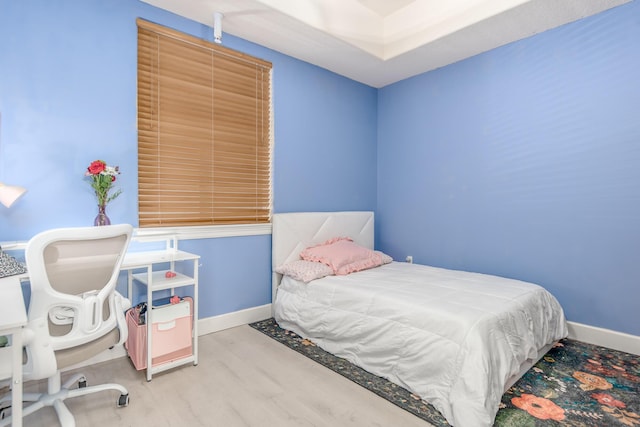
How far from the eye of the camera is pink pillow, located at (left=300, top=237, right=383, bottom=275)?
10.0ft

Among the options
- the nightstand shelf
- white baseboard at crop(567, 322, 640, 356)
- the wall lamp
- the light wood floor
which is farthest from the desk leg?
white baseboard at crop(567, 322, 640, 356)

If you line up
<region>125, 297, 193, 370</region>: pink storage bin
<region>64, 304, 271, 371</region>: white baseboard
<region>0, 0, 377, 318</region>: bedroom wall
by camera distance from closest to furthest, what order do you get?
<region>0, 0, 377, 318</region>: bedroom wall < <region>125, 297, 193, 370</region>: pink storage bin < <region>64, 304, 271, 371</region>: white baseboard

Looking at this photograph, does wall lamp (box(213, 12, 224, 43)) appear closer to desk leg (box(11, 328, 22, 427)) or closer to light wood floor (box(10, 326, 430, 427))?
desk leg (box(11, 328, 22, 427))

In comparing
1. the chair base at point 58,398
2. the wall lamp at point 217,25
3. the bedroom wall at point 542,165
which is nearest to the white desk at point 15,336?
the chair base at point 58,398

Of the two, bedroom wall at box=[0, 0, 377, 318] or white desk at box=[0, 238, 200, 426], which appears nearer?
white desk at box=[0, 238, 200, 426]

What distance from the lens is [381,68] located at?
12.1ft

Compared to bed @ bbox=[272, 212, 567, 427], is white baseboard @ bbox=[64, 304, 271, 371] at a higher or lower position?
lower

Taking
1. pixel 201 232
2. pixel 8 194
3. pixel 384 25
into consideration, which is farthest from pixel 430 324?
pixel 384 25

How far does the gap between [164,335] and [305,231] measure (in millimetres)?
1605

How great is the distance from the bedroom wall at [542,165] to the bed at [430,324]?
46 cm

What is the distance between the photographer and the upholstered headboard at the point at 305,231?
10.7 ft

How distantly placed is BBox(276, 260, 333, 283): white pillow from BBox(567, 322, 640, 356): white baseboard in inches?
81.7

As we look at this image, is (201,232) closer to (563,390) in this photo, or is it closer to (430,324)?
(430,324)

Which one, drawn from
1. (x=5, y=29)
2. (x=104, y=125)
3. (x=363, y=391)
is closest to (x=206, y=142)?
(x=104, y=125)
